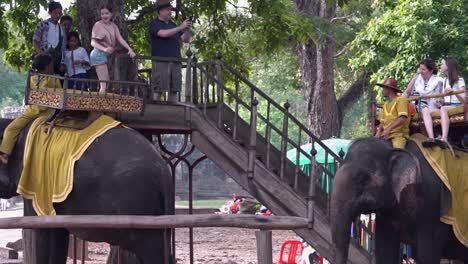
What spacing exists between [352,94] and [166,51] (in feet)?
48.0

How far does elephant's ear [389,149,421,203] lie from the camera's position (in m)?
10.9

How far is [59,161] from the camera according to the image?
1018 centimetres

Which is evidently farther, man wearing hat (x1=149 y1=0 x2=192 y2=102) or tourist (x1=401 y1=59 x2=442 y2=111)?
man wearing hat (x1=149 y1=0 x2=192 y2=102)

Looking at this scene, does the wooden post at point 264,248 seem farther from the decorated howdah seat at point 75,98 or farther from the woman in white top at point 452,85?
the woman in white top at point 452,85

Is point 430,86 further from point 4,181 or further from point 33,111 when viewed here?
point 4,181

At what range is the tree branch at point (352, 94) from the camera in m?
26.6

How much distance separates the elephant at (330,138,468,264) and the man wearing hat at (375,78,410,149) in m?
0.11

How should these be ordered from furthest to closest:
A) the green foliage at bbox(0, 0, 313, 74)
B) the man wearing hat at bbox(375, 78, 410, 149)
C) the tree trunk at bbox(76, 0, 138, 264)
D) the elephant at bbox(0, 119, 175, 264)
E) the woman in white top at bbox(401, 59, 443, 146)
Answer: the green foliage at bbox(0, 0, 313, 74)
the tree trunk at bbox(76, 0, 138, 264)
the woman in white top at bbox(401, 59, 443, 146)
the man wearing hat at bbox(375, 78, 410, 149)
the elephant at bbox(0, 119, 175, 264)

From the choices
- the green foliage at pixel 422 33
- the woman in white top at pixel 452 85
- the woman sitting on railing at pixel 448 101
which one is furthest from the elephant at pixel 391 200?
the green foliage at pixel 422 33

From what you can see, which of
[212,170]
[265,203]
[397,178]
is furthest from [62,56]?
[212,170]

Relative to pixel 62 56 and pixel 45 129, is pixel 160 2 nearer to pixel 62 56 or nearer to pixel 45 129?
pixel 62 56

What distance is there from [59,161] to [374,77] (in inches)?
480

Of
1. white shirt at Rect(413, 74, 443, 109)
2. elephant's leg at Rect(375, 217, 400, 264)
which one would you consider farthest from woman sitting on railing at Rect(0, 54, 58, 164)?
white shirt at Rect(413, 74, 443, 109)

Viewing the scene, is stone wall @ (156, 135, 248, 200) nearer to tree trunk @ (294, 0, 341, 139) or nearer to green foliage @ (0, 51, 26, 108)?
green foliage @ (0, 51, 26, 108)
